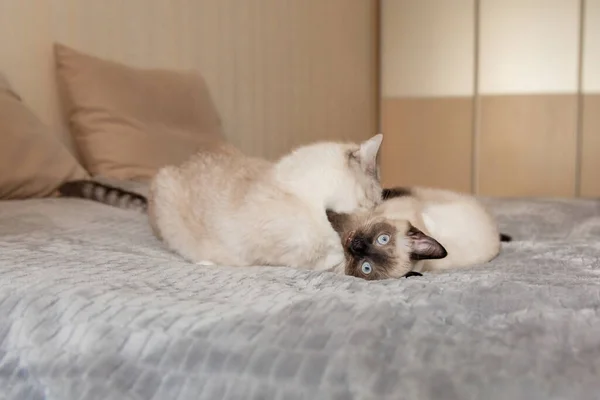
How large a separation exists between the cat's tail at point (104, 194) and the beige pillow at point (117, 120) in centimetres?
24

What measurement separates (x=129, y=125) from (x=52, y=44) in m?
0.36

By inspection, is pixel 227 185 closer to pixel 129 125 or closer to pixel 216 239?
pixel 216 239

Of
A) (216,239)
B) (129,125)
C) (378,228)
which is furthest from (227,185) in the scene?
(129,125)

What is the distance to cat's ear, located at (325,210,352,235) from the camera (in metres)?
1.22

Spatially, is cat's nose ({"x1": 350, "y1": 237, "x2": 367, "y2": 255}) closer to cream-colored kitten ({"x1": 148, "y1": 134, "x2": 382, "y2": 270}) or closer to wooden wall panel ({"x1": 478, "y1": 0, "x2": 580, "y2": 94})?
cream-colored kitten ({"x1": 148, "y1": 134, "x2": 382, "y2": 270})

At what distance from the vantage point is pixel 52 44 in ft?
6.73

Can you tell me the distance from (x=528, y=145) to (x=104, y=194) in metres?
2.94

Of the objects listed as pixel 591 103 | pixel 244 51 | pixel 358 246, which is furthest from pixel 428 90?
pixel 358 246

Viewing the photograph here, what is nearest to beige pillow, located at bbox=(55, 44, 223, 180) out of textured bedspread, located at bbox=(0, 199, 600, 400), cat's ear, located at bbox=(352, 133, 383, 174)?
cat's ear, located at bbox=(352, 133, 383, 174)

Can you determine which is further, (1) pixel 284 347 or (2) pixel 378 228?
(2) pixel 378 228

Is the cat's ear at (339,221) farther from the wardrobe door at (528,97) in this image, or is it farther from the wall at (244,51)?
the wardrobe door at (528,97)

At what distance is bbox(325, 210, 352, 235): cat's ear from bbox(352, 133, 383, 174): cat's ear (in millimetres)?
142

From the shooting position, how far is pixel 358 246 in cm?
112

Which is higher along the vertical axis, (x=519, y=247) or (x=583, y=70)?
(x=583, y=70)
